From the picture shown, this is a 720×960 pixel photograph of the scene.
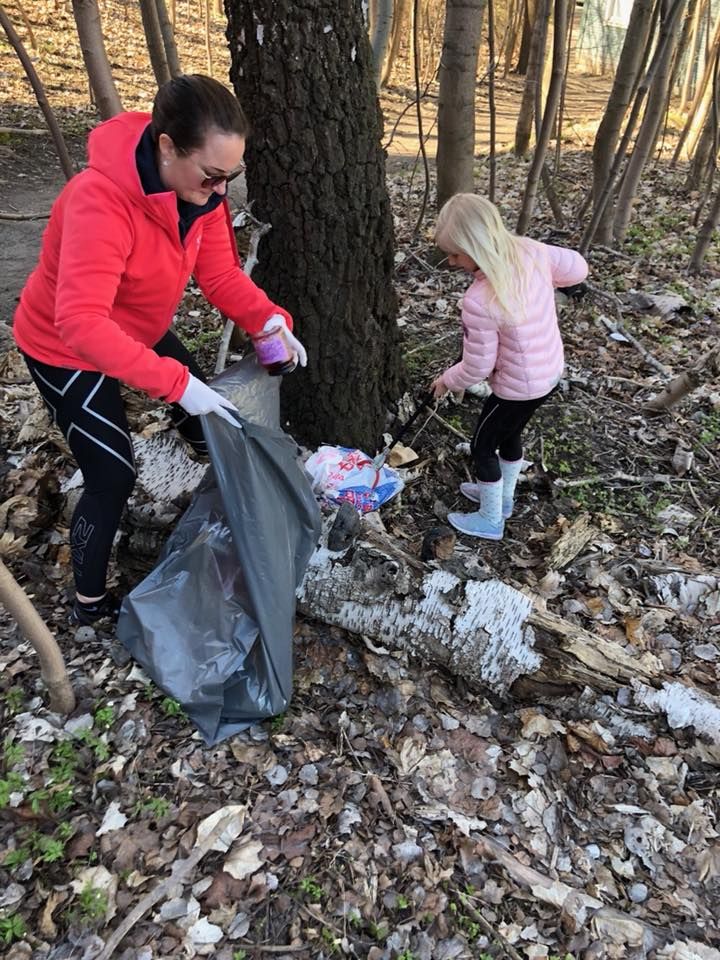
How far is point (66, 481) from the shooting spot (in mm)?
2980

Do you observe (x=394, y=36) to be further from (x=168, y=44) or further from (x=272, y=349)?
(x=272, y=349)

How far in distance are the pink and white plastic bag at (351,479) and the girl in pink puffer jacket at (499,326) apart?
0.34 meters

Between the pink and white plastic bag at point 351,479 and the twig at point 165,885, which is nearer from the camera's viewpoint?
the twig at point 165,885

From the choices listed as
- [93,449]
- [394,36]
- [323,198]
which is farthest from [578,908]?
[394,36]

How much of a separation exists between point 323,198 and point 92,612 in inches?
Result: 71.6

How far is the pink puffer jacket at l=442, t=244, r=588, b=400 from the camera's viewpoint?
8.09 feet

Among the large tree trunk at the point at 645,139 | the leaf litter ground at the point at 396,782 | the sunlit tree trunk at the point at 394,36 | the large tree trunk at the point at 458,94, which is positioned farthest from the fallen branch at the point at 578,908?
the sunlit tree trunk at the point at 394,36

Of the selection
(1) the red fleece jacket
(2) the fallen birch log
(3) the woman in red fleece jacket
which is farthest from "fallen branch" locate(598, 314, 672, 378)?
(1) the red fleece jacket

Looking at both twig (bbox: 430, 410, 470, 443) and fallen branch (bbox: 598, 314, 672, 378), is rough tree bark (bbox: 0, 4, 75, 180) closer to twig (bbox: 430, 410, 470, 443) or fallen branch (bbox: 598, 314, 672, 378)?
twig (bbox: 430, 410, 470, 443)

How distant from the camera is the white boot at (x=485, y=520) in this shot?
292cm

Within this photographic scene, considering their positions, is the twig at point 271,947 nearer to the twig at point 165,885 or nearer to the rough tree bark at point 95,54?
the twig at point 165,885

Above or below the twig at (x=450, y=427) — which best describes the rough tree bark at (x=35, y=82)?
above

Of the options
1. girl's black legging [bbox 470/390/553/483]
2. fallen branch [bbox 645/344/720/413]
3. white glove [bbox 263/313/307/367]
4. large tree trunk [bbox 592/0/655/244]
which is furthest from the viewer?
large tree trunk [bbox 592/0/655/244]

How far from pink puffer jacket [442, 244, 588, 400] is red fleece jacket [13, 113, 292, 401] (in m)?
0.99
